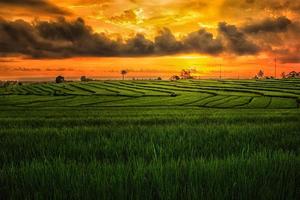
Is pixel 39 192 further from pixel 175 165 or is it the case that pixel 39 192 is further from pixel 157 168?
pixel 175 165

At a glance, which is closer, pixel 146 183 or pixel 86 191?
pixel 86 191

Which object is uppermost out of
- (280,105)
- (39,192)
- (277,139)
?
(39,192)

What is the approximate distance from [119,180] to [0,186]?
1288 millimetres

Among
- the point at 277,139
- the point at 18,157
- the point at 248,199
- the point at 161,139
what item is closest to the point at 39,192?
the point at 248,199

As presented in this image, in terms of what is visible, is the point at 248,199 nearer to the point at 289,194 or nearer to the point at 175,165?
the point at 289,194

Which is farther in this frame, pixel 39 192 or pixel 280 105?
pixel 280 105

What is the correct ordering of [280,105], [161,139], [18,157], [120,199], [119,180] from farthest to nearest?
[280,105]
[161,139]
[18,157]
[119,180]
[120,199]

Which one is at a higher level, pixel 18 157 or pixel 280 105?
pixel 18 157

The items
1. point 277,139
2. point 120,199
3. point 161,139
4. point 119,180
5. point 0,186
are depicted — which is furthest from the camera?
point 277,139

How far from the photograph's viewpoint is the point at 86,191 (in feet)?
10.2

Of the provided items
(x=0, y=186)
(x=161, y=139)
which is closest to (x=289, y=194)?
(x=0, y=186)

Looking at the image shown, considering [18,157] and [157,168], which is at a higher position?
[157,168]

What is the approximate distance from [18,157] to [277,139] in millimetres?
4874

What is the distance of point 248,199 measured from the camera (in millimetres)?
3080
